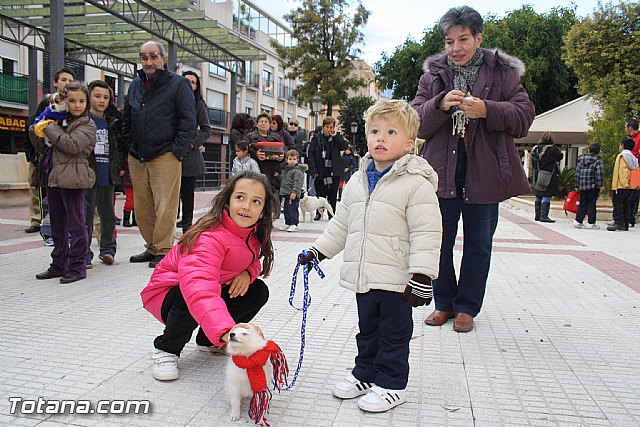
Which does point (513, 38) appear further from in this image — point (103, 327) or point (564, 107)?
point (103, 327)

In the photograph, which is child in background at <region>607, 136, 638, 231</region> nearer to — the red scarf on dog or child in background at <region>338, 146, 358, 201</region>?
child in background at <region>338, 146, 358, 201</region>

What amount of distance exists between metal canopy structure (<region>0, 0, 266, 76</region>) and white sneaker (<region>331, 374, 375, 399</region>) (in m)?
11.8

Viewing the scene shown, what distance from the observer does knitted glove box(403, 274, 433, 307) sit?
7.59 ft

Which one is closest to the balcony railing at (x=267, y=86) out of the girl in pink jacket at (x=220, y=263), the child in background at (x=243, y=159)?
the child in background at (x=243, y=159)

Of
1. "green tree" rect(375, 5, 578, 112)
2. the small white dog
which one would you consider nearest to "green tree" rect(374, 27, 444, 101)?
"green tree" rect(375, 5, 578, 112)

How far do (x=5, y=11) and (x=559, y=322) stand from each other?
1509cm

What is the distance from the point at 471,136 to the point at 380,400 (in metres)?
1.87

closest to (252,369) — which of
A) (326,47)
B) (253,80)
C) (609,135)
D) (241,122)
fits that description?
(241,122)

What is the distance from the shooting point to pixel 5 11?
1402 centimetres

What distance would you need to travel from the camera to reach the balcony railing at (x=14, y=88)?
21766mm

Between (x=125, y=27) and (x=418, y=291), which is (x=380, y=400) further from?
(x=125, y=27)

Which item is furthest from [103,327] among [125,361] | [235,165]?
[235,165]

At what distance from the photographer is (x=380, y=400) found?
2.44m

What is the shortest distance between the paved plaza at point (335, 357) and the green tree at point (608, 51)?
1427 cm
